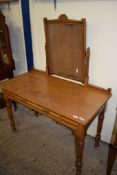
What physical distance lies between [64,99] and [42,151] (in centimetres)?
79

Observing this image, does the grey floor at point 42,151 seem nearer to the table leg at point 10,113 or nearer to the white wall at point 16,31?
the table leg at point 10,113

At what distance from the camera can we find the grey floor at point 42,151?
73.1 inches

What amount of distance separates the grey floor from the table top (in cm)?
73

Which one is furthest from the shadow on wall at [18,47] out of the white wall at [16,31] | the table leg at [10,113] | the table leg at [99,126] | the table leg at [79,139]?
the table leg at [79,139]

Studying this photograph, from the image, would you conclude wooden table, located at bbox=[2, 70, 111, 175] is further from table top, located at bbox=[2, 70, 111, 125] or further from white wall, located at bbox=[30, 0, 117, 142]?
white wall, located at bbox=[30, 0, 117, 142]

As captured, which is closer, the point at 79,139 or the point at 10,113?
the point at 79,139

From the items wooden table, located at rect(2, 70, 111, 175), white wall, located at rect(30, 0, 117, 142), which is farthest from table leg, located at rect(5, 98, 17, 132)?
white wall, located at rect(30, 0, 117, 142)

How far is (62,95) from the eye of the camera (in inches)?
70.5

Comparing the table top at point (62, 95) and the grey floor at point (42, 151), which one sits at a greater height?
the table top at point (62, 95)

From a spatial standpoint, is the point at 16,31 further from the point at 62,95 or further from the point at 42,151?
the point at 42,151

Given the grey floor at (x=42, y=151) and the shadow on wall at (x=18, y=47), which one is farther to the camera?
the shadow on wall at (x=18, y=47)

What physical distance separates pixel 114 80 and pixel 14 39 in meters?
1.71

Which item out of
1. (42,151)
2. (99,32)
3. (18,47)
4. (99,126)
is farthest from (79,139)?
(18,47)

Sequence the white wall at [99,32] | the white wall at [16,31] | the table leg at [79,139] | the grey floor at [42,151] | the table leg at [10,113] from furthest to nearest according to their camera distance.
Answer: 1. the white wall at [16,31]
2. the table leg at [10,113]
3. the grey floor at [42,151]
4. the white wall at [99,32]
5. the table leg at [79,139]
